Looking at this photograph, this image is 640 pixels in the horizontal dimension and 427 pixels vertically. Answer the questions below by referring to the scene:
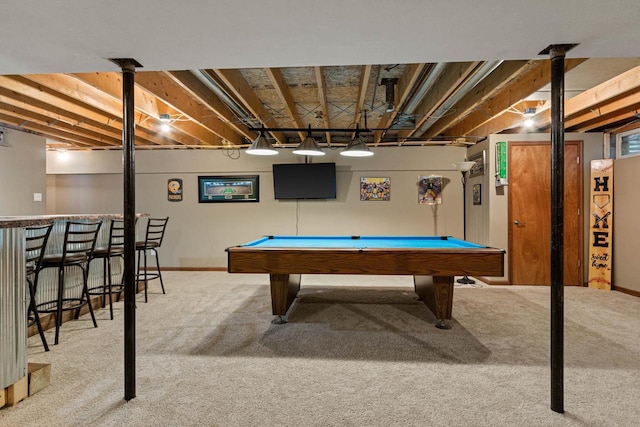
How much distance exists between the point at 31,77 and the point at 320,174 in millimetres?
4283

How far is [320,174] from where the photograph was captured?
643 centimetres

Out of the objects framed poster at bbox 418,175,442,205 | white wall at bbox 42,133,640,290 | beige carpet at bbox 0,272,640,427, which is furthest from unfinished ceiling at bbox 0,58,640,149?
beige carpet at bbox 0,272,640,427

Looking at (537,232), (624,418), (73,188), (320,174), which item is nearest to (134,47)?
(624,418)

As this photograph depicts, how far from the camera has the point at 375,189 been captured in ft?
21.5

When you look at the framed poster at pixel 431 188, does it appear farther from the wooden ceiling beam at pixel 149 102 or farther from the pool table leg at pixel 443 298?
the wooden ceiling beam at pixel 149 102

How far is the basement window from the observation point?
4.90 metres

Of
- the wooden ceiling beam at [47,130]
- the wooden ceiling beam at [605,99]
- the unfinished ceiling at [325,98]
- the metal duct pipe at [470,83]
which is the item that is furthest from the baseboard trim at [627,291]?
the wooden ceiling beam at [47,130]

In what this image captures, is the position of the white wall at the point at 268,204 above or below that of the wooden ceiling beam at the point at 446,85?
below

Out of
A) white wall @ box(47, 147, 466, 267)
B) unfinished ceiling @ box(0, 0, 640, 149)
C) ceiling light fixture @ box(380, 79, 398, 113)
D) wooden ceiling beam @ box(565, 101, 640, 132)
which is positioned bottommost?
white wall @ box(47, 147, 466, 267)

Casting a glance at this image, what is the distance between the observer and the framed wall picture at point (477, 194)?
579cm

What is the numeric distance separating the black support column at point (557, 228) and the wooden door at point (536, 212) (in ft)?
12.1

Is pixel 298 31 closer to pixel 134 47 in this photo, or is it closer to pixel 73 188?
pixel 134 47

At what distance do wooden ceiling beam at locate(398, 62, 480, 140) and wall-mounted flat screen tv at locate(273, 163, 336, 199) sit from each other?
6.96ft

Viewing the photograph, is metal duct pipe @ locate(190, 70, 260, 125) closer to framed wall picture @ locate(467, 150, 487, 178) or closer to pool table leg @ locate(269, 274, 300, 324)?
pool table leg @ locate(269, 274, 300, 324)
